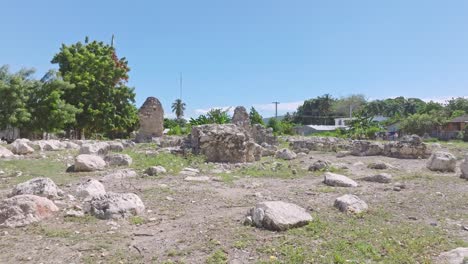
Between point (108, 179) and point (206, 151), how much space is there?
5508mm

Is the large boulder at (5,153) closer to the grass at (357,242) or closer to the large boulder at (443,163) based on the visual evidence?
the grass at (357,242)

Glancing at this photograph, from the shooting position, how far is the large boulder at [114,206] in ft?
16.9

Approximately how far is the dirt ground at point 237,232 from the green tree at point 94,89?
1972cm

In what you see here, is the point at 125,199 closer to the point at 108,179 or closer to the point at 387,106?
the point at 108,179

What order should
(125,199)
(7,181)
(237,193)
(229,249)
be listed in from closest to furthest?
(229,249) < (125,199) < (237,193) < (7,181)

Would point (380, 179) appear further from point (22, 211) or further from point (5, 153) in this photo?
point (5, 153)

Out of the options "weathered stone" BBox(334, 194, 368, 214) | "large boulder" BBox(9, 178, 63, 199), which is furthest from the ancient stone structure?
"weathered stone" BBox(334, 194, 368, 214)

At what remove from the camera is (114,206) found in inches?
207

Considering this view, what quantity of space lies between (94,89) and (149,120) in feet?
20.6

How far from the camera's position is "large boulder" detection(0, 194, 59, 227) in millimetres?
4855

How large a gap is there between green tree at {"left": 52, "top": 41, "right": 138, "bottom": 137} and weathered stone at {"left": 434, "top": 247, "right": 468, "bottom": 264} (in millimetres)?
24248

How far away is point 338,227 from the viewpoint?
4.91 meters

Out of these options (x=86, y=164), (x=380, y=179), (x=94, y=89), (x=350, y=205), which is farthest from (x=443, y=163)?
(x=94, y=89)

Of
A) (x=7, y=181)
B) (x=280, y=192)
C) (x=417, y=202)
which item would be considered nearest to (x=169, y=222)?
(x=280, y=192)
